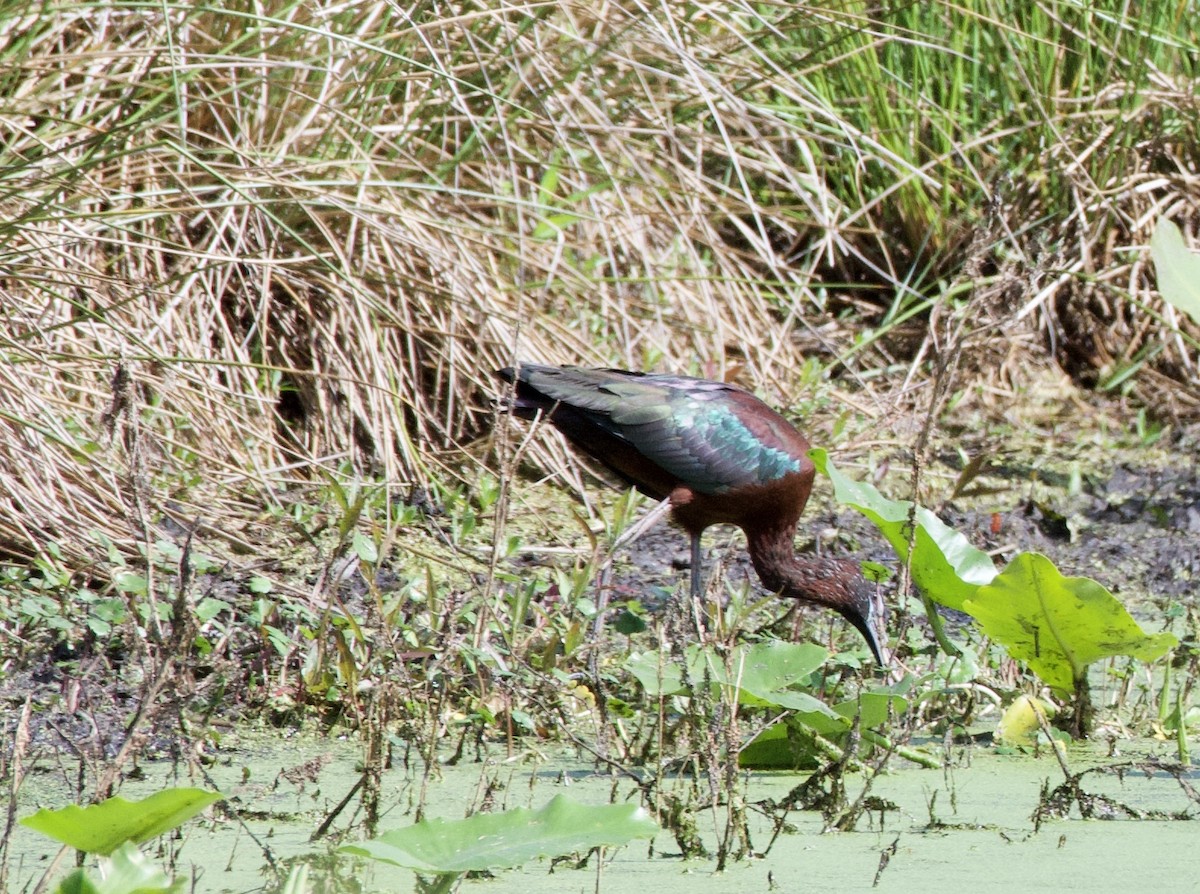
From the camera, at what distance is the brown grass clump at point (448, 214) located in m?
3.90

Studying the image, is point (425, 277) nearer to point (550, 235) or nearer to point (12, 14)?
point (550, 235)

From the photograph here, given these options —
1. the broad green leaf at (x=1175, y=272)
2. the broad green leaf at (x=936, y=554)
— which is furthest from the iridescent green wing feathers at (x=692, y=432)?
the broad green leaf at (x=1175, y=272)

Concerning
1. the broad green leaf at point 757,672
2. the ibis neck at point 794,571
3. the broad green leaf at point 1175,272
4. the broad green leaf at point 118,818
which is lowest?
the ibis neck at point 794,571

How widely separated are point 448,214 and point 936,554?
2157 millimetres

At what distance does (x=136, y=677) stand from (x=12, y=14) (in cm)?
140

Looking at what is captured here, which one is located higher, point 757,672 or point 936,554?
point 936,554

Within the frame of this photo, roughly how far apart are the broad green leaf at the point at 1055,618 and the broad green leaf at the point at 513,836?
1.18 m

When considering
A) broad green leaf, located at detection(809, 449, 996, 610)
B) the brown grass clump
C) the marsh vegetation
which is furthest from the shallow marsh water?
the brown grass clump

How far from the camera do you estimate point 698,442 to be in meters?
4.57

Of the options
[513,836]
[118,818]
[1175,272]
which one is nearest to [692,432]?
[1175,272]

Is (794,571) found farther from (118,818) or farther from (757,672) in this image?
(118,818)

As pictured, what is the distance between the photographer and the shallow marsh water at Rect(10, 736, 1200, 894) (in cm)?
251

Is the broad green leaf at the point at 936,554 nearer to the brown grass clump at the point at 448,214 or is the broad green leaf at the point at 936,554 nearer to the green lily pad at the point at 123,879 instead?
the brown grass clump at the point at 448,214

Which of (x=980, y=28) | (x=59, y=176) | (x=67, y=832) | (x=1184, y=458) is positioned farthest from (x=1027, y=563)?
(x=980, y=28)
